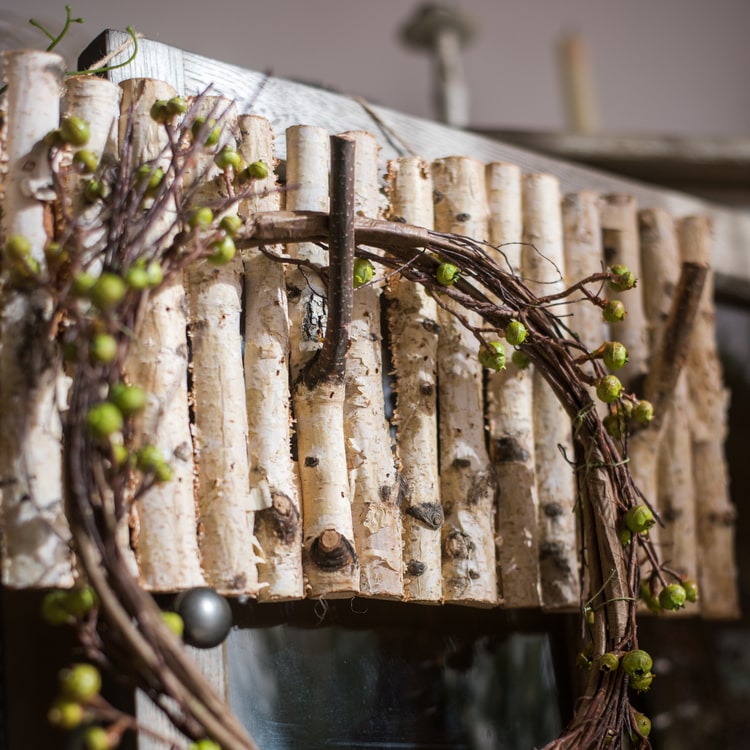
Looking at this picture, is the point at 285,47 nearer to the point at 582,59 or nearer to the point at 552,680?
the point at 582,59

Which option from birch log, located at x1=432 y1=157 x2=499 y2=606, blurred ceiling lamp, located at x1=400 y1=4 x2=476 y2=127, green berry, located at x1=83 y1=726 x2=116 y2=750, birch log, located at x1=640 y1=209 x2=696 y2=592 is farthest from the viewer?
blurred ceiling lamp, located at x1=400 y1=4 x2=476 y2=127

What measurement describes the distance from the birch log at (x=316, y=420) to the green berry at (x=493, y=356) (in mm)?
185

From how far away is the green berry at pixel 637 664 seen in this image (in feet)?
3.49

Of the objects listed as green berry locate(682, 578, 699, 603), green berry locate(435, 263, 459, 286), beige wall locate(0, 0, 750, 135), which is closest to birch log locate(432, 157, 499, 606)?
green berry locate(435, 263, 459, 286)

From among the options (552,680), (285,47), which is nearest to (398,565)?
(552,680)

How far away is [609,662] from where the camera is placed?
108 centimetres

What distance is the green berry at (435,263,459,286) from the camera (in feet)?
3.70

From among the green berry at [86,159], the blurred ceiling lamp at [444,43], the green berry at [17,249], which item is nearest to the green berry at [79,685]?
the green berry at [17,249]

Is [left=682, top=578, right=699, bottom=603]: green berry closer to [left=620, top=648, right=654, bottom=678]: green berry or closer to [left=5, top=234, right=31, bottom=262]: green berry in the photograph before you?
[left=620, top=648, right=654, bottom=678]: green berry

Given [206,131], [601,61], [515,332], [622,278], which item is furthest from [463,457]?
[601,61]

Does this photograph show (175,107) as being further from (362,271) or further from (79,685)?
(79,685)

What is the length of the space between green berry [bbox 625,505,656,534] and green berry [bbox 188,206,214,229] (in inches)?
23.6

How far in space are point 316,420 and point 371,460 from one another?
8 cm

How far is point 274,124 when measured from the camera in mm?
1295
